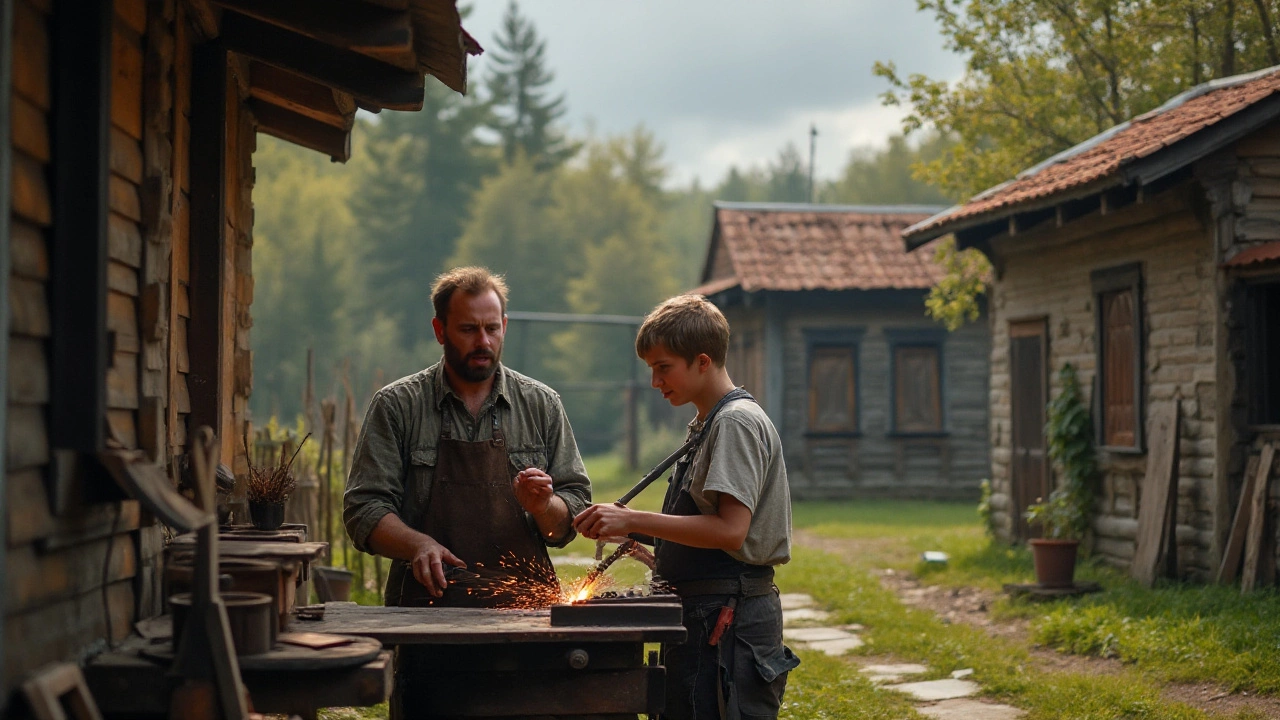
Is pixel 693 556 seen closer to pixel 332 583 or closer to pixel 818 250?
pixel 332 583

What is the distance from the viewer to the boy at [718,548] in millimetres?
4148

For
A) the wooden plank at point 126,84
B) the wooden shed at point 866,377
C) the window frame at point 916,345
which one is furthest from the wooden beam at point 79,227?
the window frame at point 916,345

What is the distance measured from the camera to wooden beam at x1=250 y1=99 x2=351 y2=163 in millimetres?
6723

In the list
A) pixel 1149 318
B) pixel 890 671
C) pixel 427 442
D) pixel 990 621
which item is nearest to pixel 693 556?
pixel 427 442

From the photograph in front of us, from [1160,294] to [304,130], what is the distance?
7.26 metres

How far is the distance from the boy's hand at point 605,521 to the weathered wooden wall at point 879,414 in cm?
1718

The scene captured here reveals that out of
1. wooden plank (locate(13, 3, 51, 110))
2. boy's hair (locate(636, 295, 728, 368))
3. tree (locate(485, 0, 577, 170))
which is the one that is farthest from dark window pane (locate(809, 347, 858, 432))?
tree (locate(485, 0, 577, 170))

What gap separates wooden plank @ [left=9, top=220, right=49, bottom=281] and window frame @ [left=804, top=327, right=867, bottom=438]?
60.8ft

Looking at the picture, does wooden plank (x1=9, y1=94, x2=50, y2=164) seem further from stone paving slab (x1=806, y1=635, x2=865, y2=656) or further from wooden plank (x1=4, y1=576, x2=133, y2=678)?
stone paving slab (x1=806, y1=635, x2=865, y2=656)

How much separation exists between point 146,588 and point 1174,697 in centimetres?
579

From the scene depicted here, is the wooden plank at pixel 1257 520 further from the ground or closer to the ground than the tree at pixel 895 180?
closer to the ground

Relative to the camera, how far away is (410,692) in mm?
3916

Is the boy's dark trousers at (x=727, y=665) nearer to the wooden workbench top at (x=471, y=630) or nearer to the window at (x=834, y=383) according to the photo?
the wooden workbench top at (x=471, y=630)

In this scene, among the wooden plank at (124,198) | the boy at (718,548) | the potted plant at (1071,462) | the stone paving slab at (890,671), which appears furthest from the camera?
the potted plant at (1071,462)
